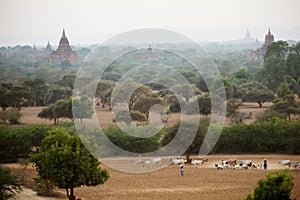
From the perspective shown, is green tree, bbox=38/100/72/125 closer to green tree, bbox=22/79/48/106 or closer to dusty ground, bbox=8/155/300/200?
green tree, bbox=22/79/48/106

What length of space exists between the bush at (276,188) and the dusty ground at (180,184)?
17.3 ft

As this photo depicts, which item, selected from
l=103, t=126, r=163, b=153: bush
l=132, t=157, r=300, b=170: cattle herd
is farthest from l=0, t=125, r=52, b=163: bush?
l=132, t=157, r=300, b=170: cattle herd

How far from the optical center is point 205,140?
29312 millimetres

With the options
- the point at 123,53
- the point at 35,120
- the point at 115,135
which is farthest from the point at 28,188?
the point at 123,53

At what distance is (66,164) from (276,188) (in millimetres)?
7156

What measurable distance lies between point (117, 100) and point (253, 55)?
75936mm

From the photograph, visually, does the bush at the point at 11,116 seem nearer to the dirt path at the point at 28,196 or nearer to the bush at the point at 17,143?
the bush at the point at 17,143

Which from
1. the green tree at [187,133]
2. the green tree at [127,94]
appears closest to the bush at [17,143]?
the green tree at [187,133]

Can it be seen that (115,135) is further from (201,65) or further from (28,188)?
(201,65)

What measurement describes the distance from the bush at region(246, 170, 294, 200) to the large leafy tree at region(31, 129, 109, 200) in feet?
20.7

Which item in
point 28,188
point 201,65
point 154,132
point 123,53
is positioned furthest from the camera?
point 123,53

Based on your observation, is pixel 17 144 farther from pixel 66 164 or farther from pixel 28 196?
pixel 66 164

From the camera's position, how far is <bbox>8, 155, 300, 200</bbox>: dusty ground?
21.0 metres

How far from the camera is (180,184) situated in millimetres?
22906
